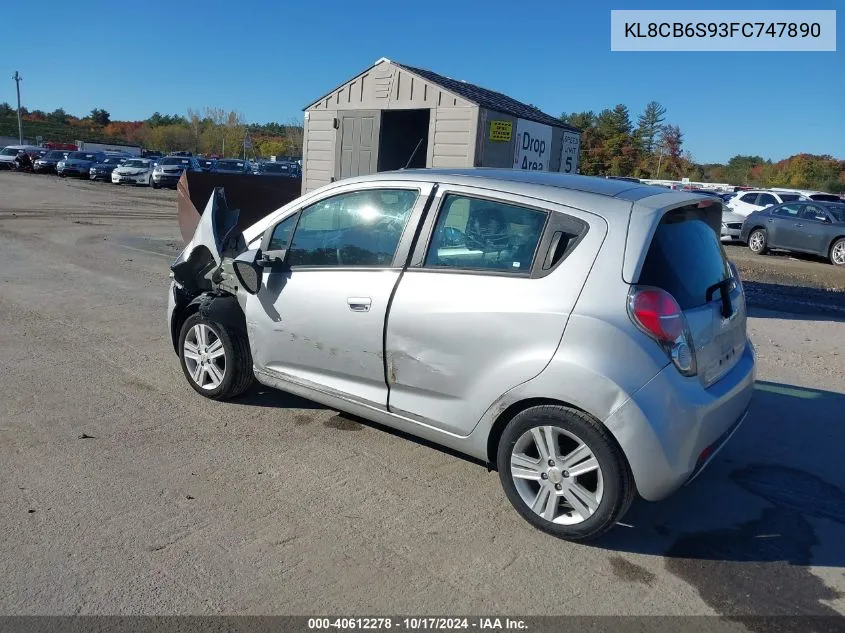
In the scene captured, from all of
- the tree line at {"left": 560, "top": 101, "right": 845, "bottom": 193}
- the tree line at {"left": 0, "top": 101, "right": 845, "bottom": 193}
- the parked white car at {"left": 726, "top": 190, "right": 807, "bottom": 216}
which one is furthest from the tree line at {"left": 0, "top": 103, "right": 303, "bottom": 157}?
the parked white car at {"left": 726, "top": 190, "right": 807, "bottom": 216}

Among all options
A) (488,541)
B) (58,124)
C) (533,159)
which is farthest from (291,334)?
(58,124)

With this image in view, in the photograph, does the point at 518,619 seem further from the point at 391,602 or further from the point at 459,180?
the point at 459,180

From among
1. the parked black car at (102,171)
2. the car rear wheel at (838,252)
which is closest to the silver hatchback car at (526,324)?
the car rear wheel at (838,252)

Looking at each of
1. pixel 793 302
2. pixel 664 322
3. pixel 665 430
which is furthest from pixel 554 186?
pixel 793 302

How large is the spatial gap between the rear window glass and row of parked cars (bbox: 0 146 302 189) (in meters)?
29.1

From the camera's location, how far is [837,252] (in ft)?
54.3

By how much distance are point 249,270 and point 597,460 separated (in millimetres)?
2520

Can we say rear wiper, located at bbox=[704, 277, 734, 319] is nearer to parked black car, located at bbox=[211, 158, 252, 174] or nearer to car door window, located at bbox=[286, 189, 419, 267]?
car door window, located at bbox=[286, 189, 419, 267]

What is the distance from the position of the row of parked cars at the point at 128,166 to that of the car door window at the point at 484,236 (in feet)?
94.4

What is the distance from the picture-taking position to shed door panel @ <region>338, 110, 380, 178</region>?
9.95 metres

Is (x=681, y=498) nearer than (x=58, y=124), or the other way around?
(x=681, y=498)

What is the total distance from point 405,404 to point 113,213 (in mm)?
18614

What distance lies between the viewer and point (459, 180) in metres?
3.89

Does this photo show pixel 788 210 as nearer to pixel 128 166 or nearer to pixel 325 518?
pixel 325 518
